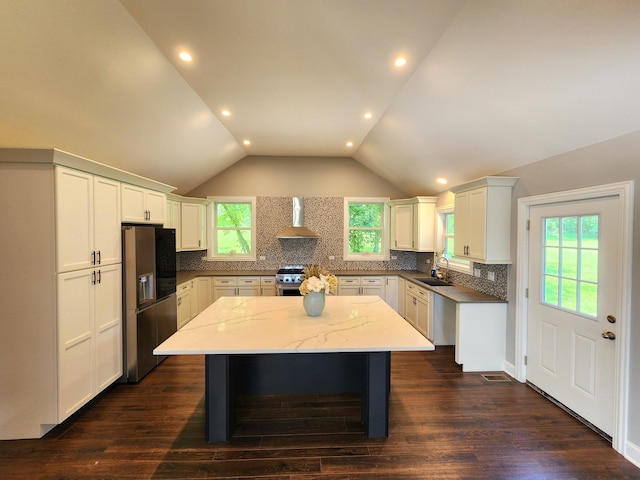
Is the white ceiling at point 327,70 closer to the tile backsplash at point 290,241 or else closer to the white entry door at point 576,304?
the white entry door at point 576,304

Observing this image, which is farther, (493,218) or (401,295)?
(401,295)

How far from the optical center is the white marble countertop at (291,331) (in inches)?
74.8

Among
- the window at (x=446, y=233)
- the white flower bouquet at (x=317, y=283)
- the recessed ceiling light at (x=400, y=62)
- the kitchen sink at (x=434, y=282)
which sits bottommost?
the kitchen sink at (x=434, y=282)

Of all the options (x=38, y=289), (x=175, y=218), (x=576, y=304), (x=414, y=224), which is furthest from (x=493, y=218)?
(x=175, y=218)

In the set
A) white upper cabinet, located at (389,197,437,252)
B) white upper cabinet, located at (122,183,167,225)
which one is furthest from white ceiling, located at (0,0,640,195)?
white upper cabinet, located at (389,197,437,252)

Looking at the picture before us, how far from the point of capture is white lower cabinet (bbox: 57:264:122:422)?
2.28 m

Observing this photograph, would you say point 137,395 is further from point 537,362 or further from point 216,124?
point 537,362

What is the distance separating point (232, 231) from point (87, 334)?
3.43m

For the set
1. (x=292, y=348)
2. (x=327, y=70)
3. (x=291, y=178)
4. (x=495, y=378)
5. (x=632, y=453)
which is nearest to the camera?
(x=292, y=348)

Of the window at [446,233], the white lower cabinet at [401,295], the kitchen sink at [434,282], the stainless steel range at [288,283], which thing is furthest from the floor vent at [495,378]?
the stainless steel range at [288,283]

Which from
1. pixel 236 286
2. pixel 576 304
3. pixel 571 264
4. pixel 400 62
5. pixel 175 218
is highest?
pixel 400 62

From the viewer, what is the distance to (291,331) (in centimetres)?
220

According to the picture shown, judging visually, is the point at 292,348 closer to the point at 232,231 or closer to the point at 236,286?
the point at 236,286

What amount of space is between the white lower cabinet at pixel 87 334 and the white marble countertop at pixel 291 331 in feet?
3.14
